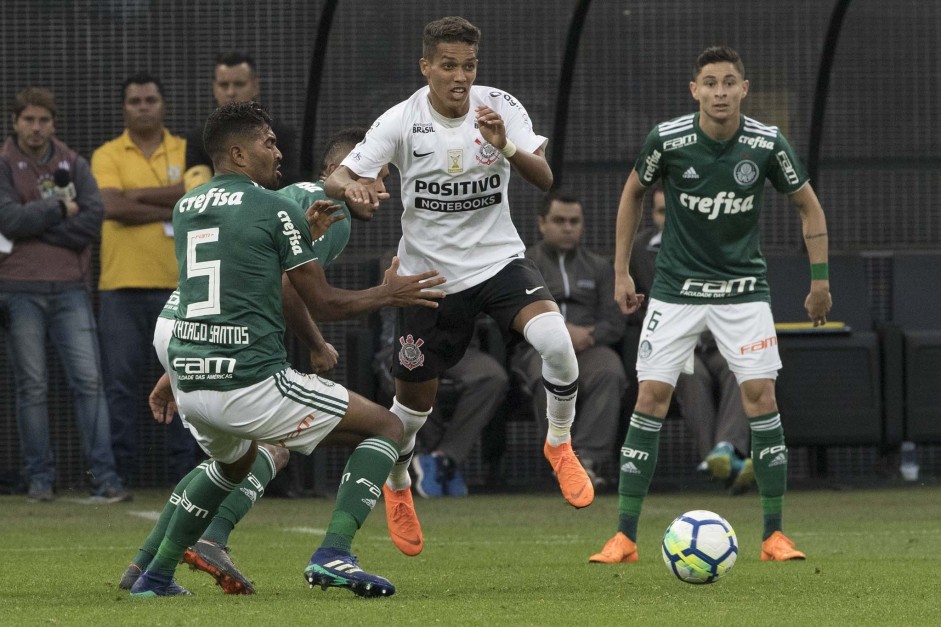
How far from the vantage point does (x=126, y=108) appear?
11195 millimetres

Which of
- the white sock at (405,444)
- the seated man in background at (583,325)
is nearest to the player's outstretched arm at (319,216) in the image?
the white sock at (405,444)

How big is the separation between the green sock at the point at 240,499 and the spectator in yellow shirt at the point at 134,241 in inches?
182

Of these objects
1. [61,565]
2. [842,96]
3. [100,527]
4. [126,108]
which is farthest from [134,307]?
[842,96]

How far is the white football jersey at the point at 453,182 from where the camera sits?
7160 mm

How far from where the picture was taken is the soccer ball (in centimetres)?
626

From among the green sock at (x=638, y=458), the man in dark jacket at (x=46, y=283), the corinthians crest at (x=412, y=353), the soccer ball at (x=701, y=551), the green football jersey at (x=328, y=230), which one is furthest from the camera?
the man in dark jacket at (x=46, y=283)

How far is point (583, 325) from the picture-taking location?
11523mm

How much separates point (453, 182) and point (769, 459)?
6.66 ft

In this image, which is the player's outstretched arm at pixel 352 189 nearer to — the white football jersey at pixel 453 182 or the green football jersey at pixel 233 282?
the white football jersey at pixel 453 182

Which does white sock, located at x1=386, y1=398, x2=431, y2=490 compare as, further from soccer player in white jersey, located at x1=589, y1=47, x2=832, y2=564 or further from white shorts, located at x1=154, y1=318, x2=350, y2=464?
white shorts, located at x1=154, y1=318, x2=350, y2=464

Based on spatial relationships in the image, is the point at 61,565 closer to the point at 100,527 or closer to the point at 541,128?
the point at 100,527

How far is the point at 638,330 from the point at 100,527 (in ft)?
13.6

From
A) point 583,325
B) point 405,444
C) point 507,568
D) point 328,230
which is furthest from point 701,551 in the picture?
point 583,325

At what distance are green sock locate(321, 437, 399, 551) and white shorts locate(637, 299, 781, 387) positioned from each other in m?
2.16
